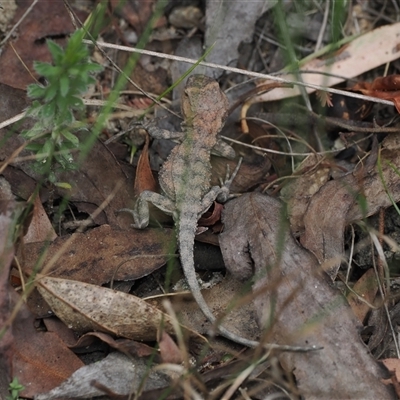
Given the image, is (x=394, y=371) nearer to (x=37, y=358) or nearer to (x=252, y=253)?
(x=252, y=253)

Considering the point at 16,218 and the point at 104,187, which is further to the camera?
Answer: the point at 104,187

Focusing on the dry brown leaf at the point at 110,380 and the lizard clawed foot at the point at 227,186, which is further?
the lizard clawed foot at the point at 227,186

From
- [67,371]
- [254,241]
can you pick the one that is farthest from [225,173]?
[67,371]

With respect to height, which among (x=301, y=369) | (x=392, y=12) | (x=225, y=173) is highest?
(x=392, y=12)

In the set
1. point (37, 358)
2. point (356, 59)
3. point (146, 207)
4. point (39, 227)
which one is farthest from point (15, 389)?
point (356, 59)

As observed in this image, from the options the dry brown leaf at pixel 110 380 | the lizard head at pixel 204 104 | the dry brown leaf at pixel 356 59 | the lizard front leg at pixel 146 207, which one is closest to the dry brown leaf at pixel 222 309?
the dry brown leaf at pixel 110 380

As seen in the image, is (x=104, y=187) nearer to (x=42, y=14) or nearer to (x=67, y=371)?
(x=67, y=371)

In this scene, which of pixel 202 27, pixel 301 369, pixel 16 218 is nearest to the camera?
pixel 301 369

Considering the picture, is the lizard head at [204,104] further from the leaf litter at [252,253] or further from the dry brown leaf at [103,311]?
the dry brown leaf at [103,311]
